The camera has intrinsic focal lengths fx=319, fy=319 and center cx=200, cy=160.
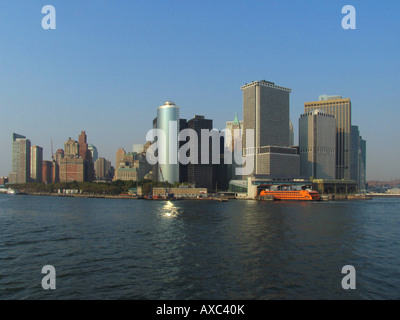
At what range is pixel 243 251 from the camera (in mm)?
36438

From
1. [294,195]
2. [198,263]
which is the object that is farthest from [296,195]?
[198,263]

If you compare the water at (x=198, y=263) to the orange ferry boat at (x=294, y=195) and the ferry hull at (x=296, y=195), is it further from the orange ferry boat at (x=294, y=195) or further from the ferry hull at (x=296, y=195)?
the orange ferry boat at (x=294, y=195)

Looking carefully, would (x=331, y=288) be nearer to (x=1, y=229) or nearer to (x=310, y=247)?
(x=310, y=247)

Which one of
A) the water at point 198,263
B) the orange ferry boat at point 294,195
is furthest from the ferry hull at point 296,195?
the water at point 198,263

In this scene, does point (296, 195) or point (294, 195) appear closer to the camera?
point (296, 195)

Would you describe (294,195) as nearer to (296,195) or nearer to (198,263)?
(296,195)

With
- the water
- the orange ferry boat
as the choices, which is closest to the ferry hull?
the orange ferry boat

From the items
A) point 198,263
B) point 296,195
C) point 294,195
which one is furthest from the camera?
point 294,195

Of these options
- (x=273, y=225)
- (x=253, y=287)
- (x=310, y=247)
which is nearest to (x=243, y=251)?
(x=310, y=247)

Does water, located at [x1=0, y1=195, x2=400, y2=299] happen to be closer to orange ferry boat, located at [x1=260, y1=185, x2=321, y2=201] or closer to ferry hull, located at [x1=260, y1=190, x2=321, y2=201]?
ferry hull, located at [x1=260, y1=190, x2=321, y2=201]

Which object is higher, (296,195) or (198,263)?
(198,263)

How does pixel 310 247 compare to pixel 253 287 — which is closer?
pixel 253 287
